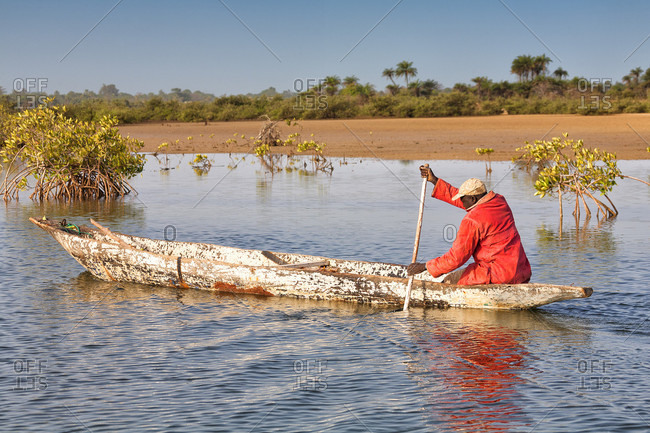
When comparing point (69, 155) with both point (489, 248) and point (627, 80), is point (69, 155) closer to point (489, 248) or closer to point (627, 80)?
point (489, 248)

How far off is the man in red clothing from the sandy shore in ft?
65.8

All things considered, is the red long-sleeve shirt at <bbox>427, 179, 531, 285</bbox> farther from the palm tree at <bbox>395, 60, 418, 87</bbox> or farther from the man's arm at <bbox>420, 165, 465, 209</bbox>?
the palm tree at <bbox>395, 60, 418, 87</bbox>

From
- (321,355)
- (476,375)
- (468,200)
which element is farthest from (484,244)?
(321,355)

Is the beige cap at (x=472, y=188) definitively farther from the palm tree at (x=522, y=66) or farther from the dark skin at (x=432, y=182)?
the palm tree at (x=522, y=66)

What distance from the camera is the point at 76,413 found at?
6059 mm

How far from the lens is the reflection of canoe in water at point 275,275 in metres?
8.80

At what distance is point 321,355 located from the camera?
7508mm

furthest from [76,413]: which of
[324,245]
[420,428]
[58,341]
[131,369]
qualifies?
[324,245]

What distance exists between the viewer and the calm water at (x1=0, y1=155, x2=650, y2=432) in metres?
6.04

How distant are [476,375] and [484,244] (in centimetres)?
219

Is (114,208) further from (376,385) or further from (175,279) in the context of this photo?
(376,385)

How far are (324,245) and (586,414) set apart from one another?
24.8 feet

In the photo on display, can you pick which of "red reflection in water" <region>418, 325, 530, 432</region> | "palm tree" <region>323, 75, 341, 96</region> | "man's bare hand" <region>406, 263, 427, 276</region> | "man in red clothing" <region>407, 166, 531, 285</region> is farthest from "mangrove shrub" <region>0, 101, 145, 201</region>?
"palm tree" <region>323, 75, 341, 96</region>

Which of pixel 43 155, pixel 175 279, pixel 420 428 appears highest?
pixel 43 155
